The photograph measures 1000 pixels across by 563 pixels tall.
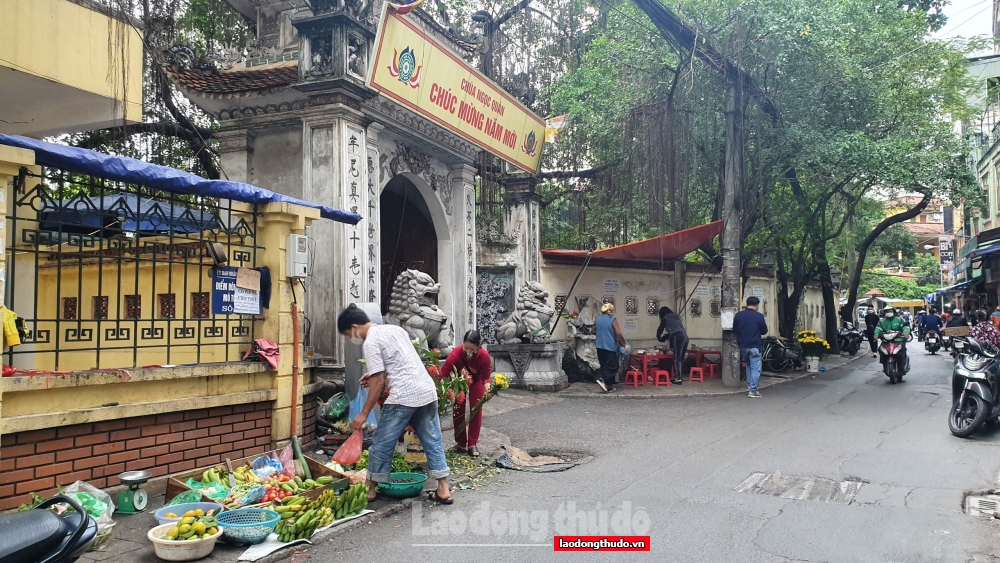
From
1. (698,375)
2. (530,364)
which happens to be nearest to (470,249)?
(530,364)

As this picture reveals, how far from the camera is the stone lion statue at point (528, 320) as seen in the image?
11.9m

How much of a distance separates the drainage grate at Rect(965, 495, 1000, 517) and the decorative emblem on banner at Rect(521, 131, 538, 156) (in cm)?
934

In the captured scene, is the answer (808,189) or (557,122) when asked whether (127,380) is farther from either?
(808,189)

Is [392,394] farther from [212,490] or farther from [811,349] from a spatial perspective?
[811,349]

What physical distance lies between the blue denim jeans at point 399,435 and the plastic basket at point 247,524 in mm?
886

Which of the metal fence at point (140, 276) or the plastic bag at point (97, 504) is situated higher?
the metal fence at point (140, 276)

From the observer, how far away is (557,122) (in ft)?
47.6

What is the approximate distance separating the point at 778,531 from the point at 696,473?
5.41 feet

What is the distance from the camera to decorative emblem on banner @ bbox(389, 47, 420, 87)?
8.75 m

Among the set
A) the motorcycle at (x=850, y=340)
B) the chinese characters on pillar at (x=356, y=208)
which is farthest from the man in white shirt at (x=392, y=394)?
the motorcycle at (x=850, y=340)

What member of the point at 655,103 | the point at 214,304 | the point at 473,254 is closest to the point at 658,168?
the point at 655,103

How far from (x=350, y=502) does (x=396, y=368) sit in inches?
40.2

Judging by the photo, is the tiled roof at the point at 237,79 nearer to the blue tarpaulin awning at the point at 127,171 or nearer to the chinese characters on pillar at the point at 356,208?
the chinese characters on pillar at the point at 356,208

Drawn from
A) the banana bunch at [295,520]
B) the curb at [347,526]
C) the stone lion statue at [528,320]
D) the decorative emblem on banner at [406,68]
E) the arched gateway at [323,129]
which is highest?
the decorative emblem on banner at [406,68]
